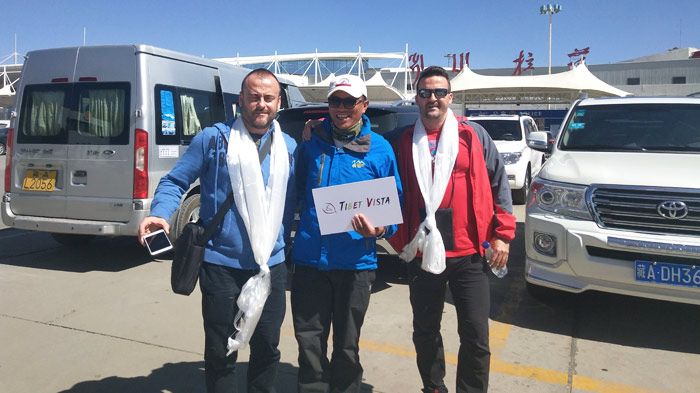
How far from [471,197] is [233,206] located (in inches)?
46.8

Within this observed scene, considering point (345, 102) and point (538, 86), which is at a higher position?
point (538, 86)

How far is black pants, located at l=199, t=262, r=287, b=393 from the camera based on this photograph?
238 cm

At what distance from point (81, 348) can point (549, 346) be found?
3.37 meters

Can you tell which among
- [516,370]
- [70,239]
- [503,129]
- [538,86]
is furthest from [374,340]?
[538,86]

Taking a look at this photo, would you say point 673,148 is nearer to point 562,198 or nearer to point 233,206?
point 562,198

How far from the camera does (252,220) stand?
2346 millimetres

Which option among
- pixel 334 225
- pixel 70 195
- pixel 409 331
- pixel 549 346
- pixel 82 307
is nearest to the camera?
pixel 334 225

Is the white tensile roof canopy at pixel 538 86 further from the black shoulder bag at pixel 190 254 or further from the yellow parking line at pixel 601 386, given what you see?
the black shoulder bag at pixel 190 254

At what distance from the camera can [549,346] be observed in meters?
3.70

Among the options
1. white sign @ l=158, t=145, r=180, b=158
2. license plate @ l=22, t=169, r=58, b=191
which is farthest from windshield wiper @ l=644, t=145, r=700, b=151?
license plate @ l=22, t=169, r=58, b=191

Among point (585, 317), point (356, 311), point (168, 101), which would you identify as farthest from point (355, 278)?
point (168, 101)

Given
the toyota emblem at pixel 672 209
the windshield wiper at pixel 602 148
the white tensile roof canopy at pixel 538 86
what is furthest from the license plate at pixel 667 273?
the white tensile roof canopy at pixel 538 86

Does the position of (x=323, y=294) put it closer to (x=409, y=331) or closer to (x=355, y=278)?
(x=355, y=278)

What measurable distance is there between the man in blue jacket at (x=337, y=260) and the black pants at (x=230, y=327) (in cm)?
11
